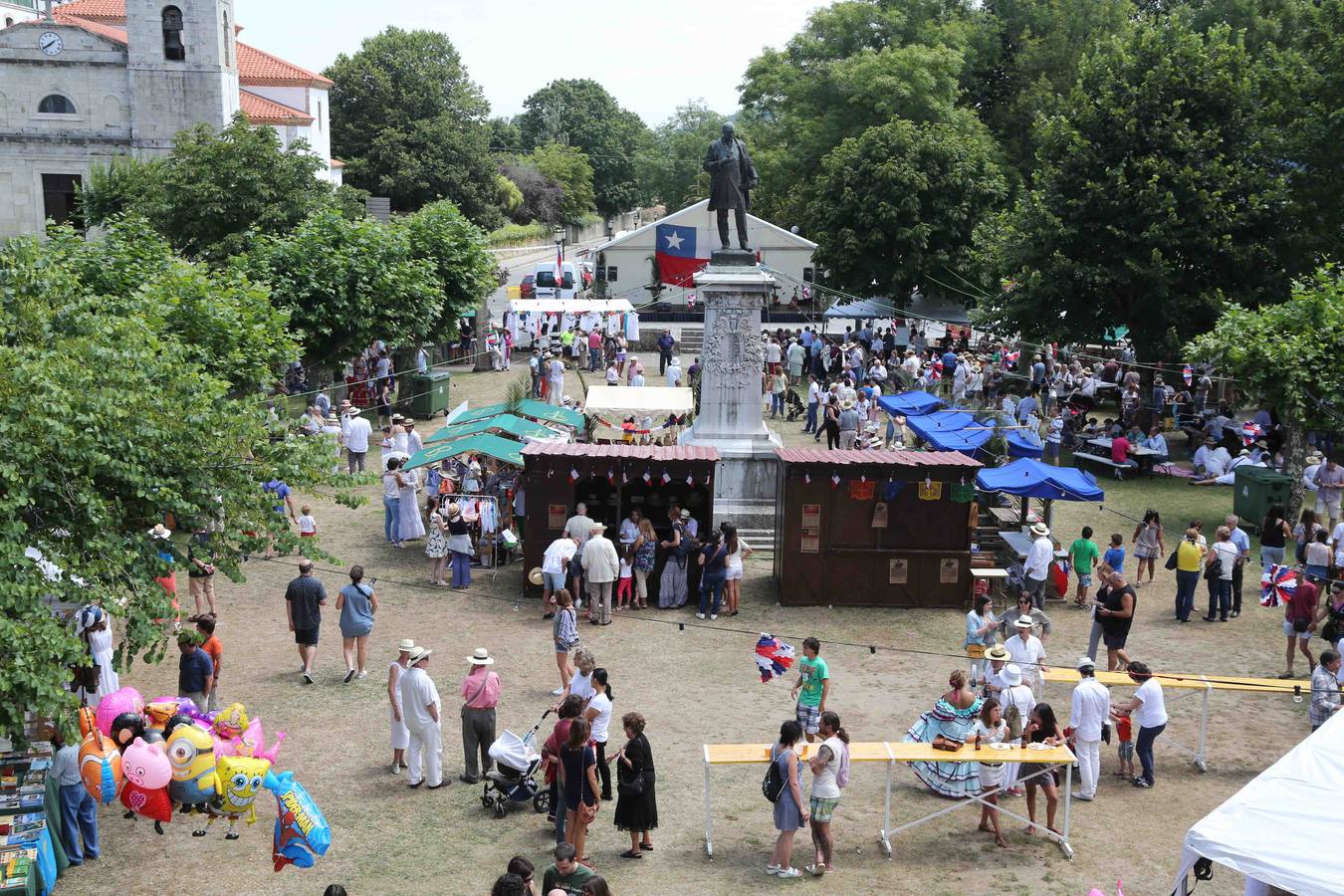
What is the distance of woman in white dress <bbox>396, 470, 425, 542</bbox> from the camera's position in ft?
65.9

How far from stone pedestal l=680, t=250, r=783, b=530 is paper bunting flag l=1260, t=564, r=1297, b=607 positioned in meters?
7.70

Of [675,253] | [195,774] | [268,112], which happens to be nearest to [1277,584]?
[195,774]

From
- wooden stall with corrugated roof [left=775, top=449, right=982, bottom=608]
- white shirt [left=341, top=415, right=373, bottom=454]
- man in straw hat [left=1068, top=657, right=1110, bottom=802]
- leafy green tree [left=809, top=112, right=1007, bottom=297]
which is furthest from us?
leafy green tree [left=809, top=112, right=1007, bottom=297]

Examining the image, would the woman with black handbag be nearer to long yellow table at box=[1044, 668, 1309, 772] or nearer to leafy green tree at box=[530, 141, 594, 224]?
long yellow table at box=[1044, 668, 1309, 772]

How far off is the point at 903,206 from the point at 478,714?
31102mm

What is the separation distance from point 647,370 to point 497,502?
20042 mm

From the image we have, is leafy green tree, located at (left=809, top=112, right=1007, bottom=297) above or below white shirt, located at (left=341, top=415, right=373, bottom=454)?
above

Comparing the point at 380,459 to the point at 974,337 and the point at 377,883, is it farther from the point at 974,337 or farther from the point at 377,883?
the point at 974,337

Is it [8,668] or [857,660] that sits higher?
[8,668]

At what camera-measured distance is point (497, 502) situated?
20000 millimetres

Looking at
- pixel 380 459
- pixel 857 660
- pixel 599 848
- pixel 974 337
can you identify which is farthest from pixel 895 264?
pixel 599 848

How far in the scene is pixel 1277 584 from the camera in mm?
15672

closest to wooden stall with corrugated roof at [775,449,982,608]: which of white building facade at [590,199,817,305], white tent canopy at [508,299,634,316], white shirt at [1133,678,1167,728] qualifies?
white shirt at [1133,678,1167,728]

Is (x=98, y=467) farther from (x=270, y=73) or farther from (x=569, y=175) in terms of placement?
(x=569, y=175)
